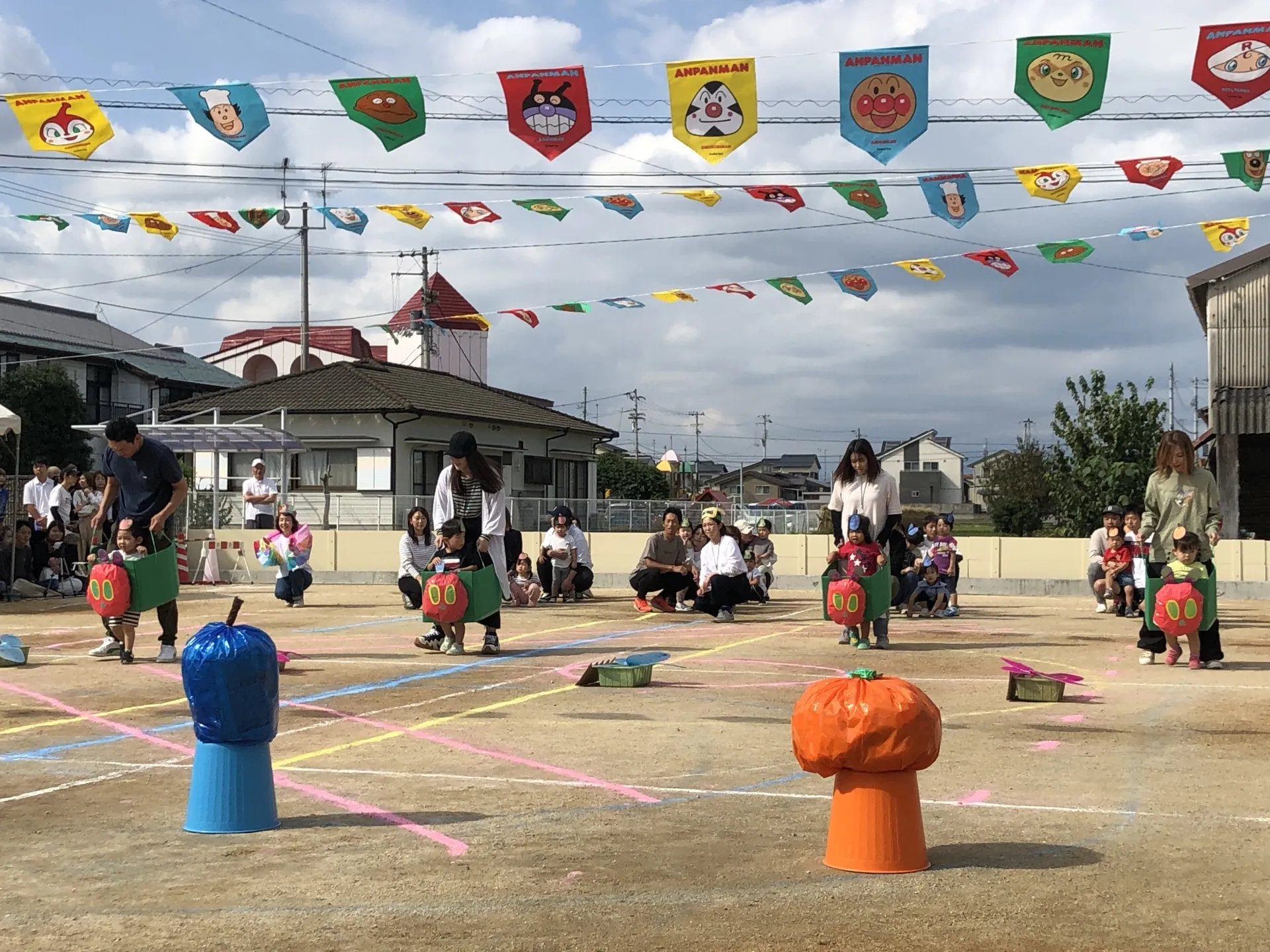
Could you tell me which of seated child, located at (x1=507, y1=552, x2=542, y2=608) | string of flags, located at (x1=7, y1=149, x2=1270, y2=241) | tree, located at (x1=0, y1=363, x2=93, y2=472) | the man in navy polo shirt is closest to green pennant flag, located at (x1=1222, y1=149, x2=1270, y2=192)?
string of flags, located at (x1=7, y1=149, x2=1270, y2=241)

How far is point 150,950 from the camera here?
398cm

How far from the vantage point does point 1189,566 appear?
36.3 feet

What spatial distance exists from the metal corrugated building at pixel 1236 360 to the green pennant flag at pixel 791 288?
10.6 metres

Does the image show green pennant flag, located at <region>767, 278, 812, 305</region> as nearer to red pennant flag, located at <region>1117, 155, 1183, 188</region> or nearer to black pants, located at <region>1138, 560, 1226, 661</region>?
red pennant flag, located at <region>1117, 155, 1183, 188</region>

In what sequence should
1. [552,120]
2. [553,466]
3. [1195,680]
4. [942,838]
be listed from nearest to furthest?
1. [942,838]
2. [1195,680]
3. [552,120]
4. [553,466]

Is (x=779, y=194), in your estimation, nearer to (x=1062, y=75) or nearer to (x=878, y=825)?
(x=1062, y=75)

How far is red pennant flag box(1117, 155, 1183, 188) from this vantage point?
1644cm

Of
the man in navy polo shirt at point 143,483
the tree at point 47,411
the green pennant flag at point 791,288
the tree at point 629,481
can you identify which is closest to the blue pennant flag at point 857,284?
the green pennant flag at point 791,288

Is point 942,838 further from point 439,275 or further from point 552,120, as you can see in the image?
point 439,275

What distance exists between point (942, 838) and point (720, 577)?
1059 centimetres

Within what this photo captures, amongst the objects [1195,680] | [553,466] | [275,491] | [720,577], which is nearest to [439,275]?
[553,466]

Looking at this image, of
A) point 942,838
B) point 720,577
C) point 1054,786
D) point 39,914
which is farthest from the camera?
point 720,577

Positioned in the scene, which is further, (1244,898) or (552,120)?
(552,120)

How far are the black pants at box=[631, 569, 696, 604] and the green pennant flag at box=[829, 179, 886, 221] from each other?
201 inches
